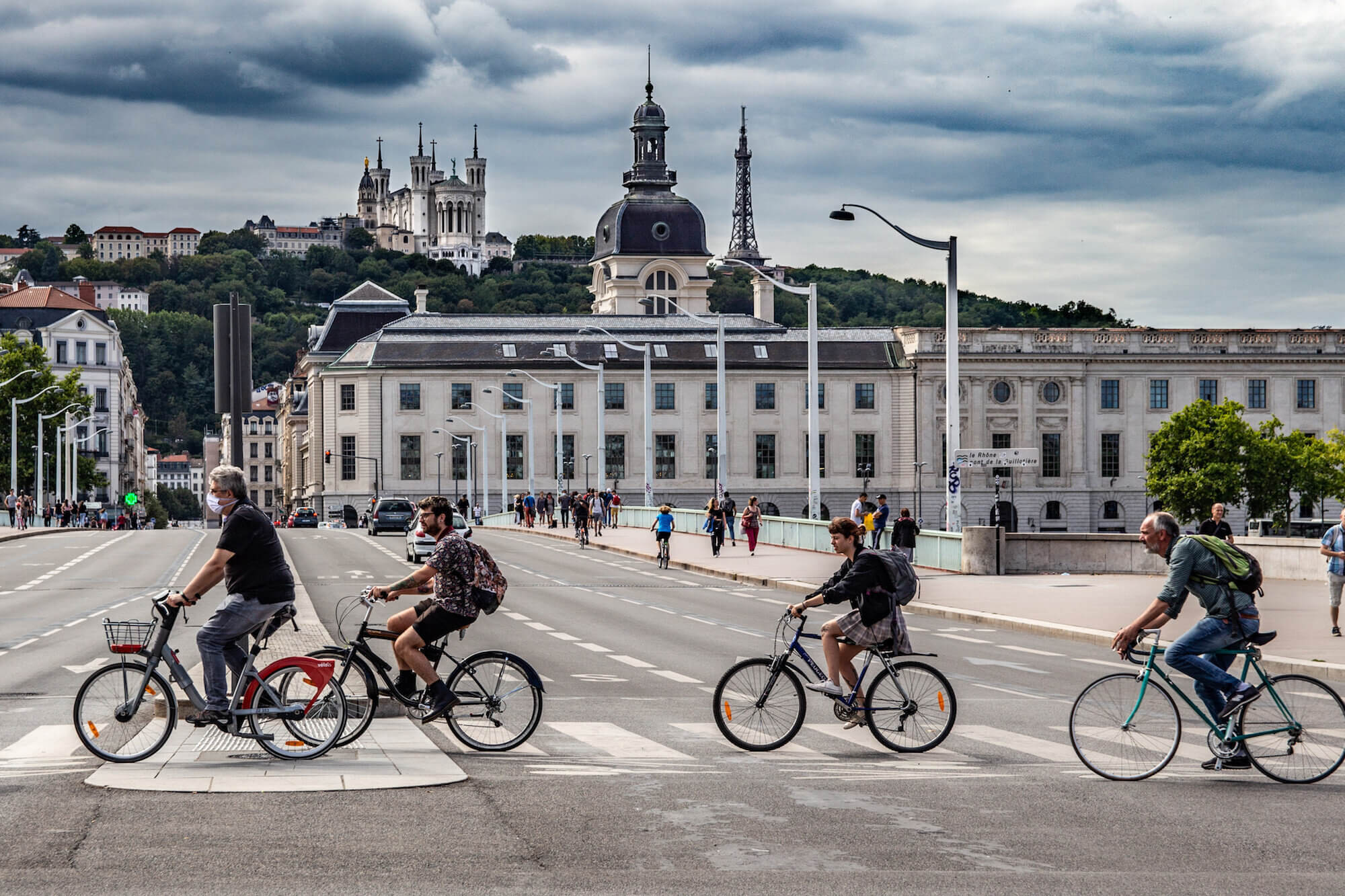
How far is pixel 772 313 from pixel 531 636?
124 meters

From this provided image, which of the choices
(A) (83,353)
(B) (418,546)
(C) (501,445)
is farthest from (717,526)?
(A) (83,353)

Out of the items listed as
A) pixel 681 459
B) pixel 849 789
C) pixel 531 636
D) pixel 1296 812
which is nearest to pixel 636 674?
pixel 531 636

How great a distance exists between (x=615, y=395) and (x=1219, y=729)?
366 ft

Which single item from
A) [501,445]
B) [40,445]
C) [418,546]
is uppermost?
[501,445]

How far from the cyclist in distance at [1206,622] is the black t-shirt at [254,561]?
5076 mm

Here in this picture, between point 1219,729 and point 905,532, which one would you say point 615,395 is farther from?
point 1219,729

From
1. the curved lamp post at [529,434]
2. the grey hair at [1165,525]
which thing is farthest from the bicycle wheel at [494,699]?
the curved lamp post at [529,434]

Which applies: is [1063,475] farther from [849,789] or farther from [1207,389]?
[849,789]

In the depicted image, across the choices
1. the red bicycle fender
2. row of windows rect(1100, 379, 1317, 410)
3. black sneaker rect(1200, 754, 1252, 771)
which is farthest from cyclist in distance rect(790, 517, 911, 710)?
row of windows rect(1100, 379, 1317, 410)

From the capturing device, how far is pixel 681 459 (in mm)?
122562

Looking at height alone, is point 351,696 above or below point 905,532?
below

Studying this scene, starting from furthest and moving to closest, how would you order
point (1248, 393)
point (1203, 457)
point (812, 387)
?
point (1248, 393) < point (1203, 457) < point (812, 387)

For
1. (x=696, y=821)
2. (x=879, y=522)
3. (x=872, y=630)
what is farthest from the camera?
A: (x=879, y=522)

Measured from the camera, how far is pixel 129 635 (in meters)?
11.0
